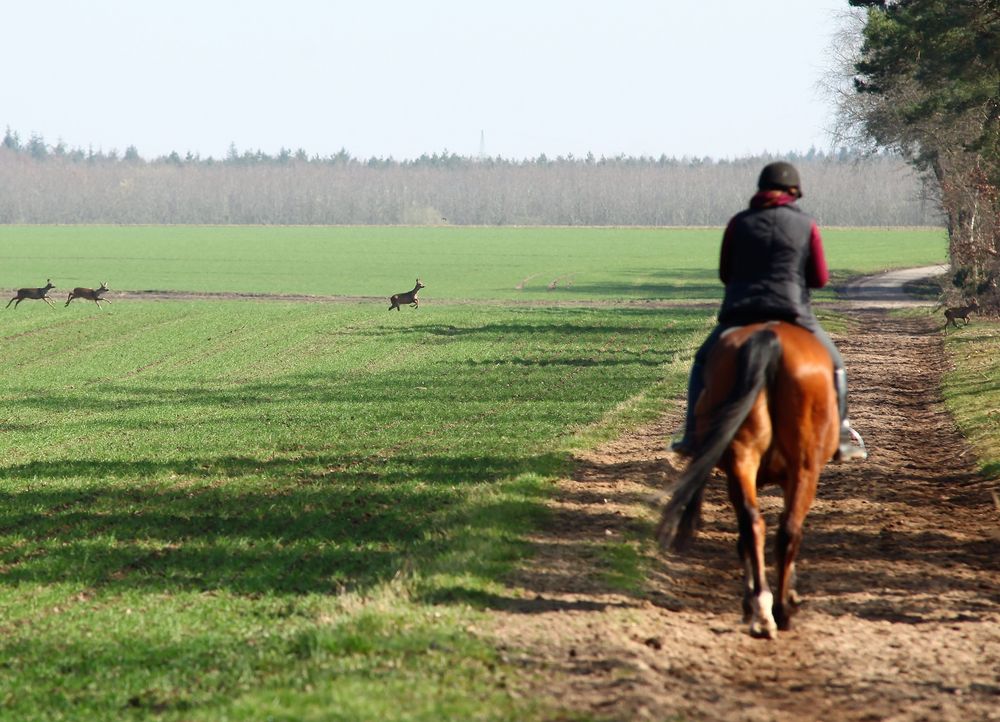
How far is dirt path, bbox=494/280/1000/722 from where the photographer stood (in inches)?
278

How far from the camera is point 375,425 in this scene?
73.3 ft

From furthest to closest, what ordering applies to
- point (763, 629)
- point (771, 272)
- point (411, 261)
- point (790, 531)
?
point (411, 261) → point (771, 272) → point (790, 531) → point (763, 629)

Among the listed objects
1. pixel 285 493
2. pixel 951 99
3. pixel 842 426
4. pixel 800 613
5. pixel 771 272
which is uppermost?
pixel 951 99

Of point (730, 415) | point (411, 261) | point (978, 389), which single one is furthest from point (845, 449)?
point (411, 261)

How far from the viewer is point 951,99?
3412 centimetres

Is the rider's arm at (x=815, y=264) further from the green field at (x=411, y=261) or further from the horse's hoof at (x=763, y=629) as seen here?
the green field at (x=411, y=261)

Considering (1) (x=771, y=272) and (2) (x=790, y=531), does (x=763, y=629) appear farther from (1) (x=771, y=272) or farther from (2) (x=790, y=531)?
(1) (x=771, y=272)

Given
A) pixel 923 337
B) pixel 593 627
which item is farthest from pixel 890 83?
pixel 593 627

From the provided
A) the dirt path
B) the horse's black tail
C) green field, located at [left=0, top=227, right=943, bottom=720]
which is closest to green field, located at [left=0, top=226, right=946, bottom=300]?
green field, located at [left=0, top=227, right=943, bottom=720]

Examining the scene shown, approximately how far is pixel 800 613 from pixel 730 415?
1.60 m

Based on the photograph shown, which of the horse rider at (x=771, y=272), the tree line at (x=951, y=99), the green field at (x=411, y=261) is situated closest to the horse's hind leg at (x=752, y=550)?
the horse rider at (x=771, y=272)

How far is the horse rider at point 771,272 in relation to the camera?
9320 mm

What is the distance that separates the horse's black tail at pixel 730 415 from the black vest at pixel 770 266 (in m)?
0.54

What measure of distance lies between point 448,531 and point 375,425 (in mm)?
10269
